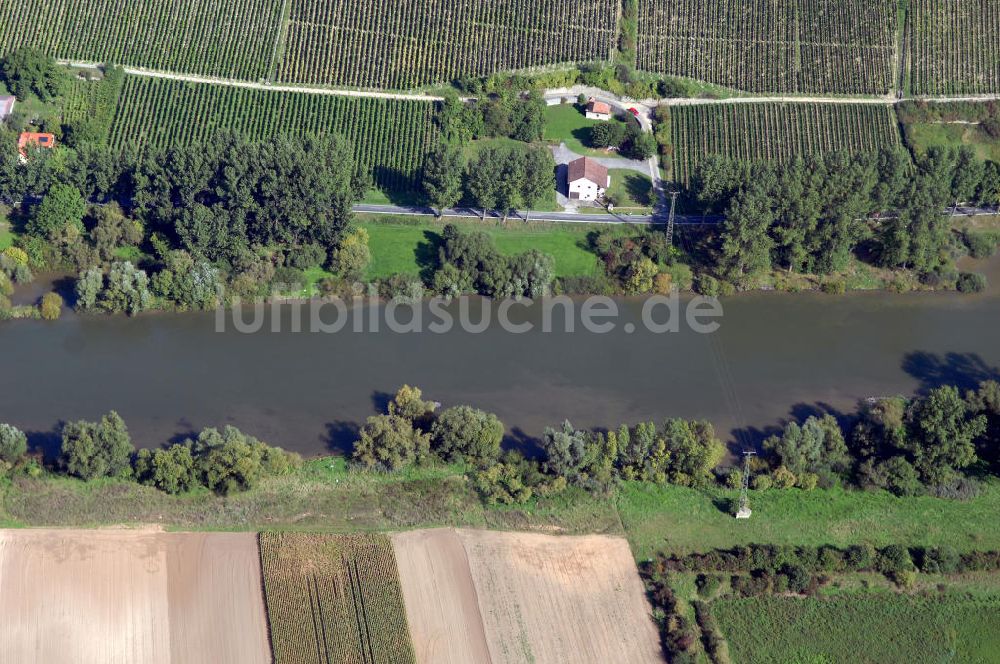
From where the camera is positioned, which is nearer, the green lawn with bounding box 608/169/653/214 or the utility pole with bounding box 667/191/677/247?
the utility pole with bounding box 667/191/677/247

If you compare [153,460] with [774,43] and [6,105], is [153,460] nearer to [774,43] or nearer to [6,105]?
[6,105]

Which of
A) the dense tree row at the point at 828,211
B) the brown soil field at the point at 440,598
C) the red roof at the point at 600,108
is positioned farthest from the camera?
the red roof at the point at 600,108

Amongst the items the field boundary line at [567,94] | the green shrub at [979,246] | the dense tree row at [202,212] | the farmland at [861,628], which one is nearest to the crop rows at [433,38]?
the field boundary line at [567,94]

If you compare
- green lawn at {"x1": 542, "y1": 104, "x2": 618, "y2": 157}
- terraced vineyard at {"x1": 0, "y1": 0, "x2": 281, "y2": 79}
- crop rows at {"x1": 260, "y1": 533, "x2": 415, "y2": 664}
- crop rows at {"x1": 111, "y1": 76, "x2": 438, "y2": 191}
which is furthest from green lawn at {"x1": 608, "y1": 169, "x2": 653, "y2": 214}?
crop rows at {"x1": 260, "y1": 533, "x2": 415, "y2": 664}

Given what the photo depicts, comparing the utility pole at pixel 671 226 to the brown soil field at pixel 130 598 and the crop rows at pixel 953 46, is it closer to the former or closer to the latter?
the crop rows at pixel 953 46

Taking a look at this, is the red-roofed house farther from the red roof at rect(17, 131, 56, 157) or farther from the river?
the river

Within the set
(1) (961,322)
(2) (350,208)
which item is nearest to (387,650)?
(2) (350,208)
